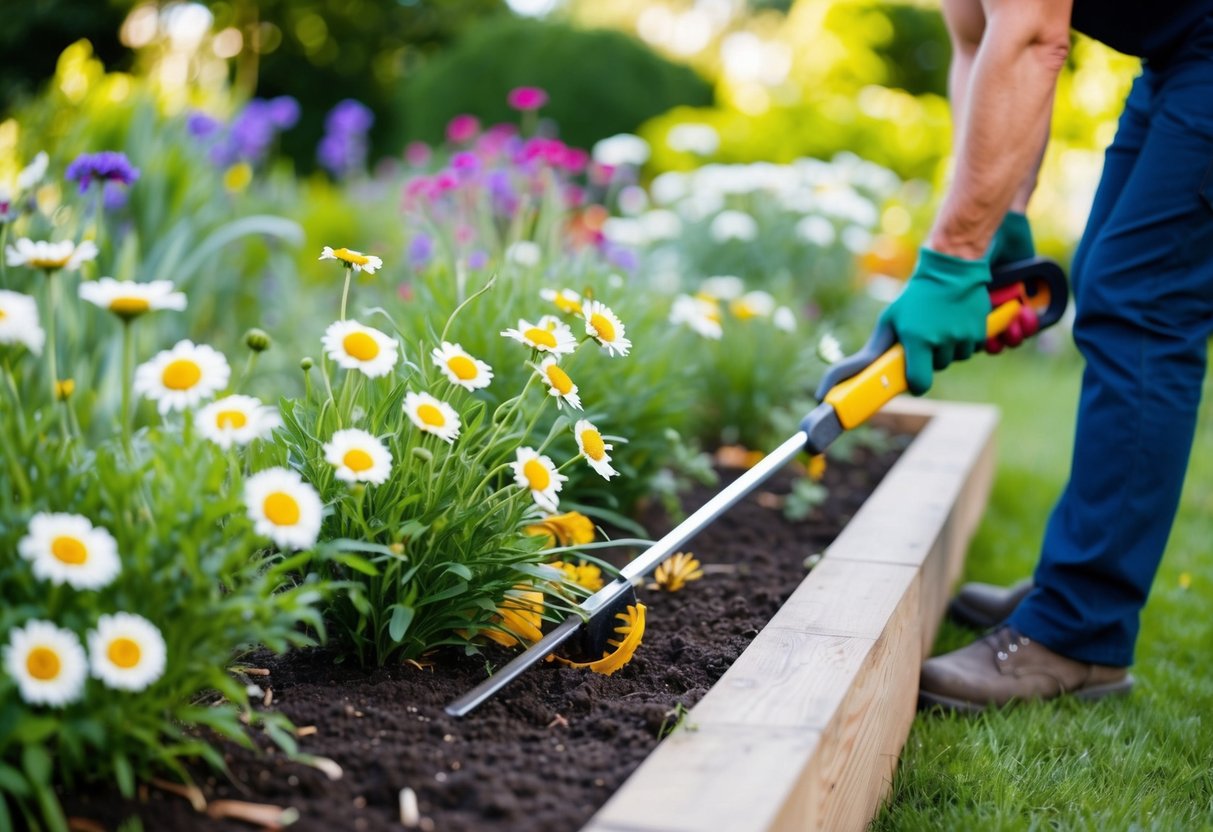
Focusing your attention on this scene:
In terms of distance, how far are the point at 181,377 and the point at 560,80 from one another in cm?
787

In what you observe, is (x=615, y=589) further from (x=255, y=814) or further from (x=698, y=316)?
(x=698, y=316)

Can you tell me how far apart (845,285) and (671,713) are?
12.3ft

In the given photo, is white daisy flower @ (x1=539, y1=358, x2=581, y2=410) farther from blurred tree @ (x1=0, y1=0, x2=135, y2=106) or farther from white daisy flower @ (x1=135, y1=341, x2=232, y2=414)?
blurred tree @ (x1=0, y1=0, x2=135, y2=106)

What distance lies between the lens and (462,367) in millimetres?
1435

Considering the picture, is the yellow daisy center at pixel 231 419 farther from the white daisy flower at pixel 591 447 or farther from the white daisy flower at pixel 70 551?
the white daisy flower at pixel 591 447

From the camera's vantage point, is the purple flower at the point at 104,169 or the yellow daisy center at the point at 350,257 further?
the purple flower at the point at 104,169

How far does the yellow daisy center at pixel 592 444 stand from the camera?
1539 mm

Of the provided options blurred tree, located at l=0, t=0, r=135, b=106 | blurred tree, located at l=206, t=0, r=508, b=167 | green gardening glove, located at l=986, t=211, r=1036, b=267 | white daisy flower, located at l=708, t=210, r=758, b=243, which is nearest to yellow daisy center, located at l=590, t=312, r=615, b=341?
green gardening glove, located at l=986, t=211, r=1036, b=267

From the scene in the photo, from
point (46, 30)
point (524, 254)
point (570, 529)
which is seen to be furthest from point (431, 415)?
point (46, 30)

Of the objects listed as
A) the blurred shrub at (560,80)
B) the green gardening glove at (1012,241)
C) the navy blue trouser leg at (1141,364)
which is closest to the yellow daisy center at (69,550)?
the navy blue trouser leg at (1141,364)

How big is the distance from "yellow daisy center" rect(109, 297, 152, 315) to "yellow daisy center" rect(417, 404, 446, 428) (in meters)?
0.31

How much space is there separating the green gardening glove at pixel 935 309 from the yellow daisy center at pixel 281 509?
1196mm

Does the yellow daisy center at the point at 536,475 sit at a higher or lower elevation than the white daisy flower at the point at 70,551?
lower

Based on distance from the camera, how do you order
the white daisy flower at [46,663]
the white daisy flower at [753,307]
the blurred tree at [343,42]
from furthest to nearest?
the blurred tree at [343,42]
the white daisy flower at [753,307]
the white daisy flower at [46,663]
